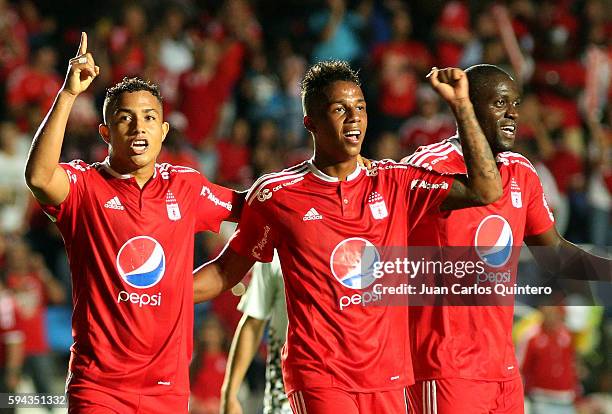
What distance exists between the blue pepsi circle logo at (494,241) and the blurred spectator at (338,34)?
318 inches

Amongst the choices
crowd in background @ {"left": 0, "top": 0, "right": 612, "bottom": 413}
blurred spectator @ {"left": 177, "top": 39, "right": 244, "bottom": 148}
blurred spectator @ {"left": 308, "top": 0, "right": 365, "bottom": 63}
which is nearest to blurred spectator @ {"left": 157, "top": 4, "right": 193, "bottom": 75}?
crowd in background @ {"left": 0, "top": 0, "right": 612, "bottom": 413}

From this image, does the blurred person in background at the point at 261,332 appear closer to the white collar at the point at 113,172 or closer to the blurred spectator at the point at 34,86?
the white collar at the point at 113,172

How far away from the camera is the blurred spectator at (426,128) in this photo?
12375 mm

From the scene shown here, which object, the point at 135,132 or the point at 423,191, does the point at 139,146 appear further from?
the point at 423,191

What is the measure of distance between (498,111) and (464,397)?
64.1 inches

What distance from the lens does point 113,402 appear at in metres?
5.26

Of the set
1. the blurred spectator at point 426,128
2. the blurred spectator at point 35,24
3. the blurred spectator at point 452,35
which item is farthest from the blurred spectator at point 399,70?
the blurred spectator at point 35,24

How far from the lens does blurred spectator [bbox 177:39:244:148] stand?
13.4 meters

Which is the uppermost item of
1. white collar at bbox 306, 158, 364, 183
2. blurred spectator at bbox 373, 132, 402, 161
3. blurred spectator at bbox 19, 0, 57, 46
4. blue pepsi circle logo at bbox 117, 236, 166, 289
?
blurred spectator at bbox 19, 0, 57, 46

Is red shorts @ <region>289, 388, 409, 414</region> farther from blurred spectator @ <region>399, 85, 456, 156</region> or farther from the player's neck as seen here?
blurred spectator @ <region>399, 85, 456, 156</region>

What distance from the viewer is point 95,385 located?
17.3 feet

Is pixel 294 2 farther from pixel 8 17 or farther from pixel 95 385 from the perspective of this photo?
pixel 95 385

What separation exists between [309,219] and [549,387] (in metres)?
5.75

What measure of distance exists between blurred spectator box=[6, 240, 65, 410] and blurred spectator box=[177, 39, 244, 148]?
112 inches
